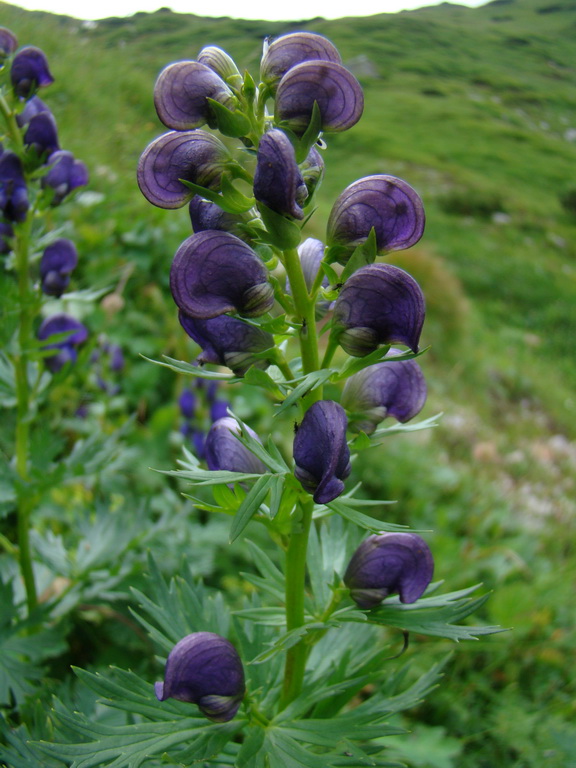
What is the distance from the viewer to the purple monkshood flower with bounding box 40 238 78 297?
5.79 feet

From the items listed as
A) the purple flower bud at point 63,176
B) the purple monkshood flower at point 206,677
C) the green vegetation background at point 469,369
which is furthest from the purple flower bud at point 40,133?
the purple monkshood flower at point 206,677

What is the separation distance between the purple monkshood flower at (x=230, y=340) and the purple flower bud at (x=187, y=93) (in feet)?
0.93

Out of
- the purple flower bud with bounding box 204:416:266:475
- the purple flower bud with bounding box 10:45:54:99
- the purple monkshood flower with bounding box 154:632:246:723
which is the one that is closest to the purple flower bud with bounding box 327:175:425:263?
the purple flower bud with bounding box 204:416:266:475

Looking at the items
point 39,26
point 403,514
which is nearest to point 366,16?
point 39,26

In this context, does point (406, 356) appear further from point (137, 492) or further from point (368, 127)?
point (368, 127)

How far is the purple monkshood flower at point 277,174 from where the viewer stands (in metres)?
0.77

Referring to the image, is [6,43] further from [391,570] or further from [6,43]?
[391,570]

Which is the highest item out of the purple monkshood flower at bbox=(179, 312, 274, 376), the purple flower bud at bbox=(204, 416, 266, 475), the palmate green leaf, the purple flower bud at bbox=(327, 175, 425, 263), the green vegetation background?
the purple flower bud at bbox=(327, 175, 425, 263)

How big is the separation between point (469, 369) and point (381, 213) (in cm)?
760

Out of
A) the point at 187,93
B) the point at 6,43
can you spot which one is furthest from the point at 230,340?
the point at 6,43

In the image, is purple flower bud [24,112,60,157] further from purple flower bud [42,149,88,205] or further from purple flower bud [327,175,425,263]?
purple flower bud [327,175,425,263]

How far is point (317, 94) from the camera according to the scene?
83 cm

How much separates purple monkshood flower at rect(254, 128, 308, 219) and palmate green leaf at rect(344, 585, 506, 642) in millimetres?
624

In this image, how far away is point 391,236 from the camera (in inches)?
35.7
